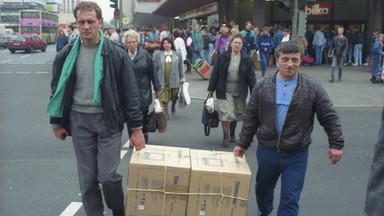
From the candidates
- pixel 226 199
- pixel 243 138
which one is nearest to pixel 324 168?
pixel 243 138

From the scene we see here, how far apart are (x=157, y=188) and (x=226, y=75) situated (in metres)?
3.74

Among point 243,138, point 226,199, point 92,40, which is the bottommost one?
point 226,199

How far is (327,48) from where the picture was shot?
23.6 m

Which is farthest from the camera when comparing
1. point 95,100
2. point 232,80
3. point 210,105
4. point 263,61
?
point 263,61

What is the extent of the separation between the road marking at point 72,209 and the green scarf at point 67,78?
1.20 metres

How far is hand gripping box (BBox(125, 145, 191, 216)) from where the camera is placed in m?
3.79

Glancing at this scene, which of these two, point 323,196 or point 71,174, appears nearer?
point 323,196

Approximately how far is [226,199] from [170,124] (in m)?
5.80

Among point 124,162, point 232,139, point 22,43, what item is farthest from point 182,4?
point 124,162

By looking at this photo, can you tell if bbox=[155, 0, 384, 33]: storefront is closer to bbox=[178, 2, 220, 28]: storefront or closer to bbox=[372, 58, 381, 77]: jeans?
bbox=[178, 2, 220, 28]: storefront

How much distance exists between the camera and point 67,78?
12.8 feet

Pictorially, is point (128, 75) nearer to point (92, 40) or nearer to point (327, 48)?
point (92, 40)

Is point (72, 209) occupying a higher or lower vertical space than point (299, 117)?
lower

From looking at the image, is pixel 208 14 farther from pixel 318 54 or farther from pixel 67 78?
pixel 67 78
